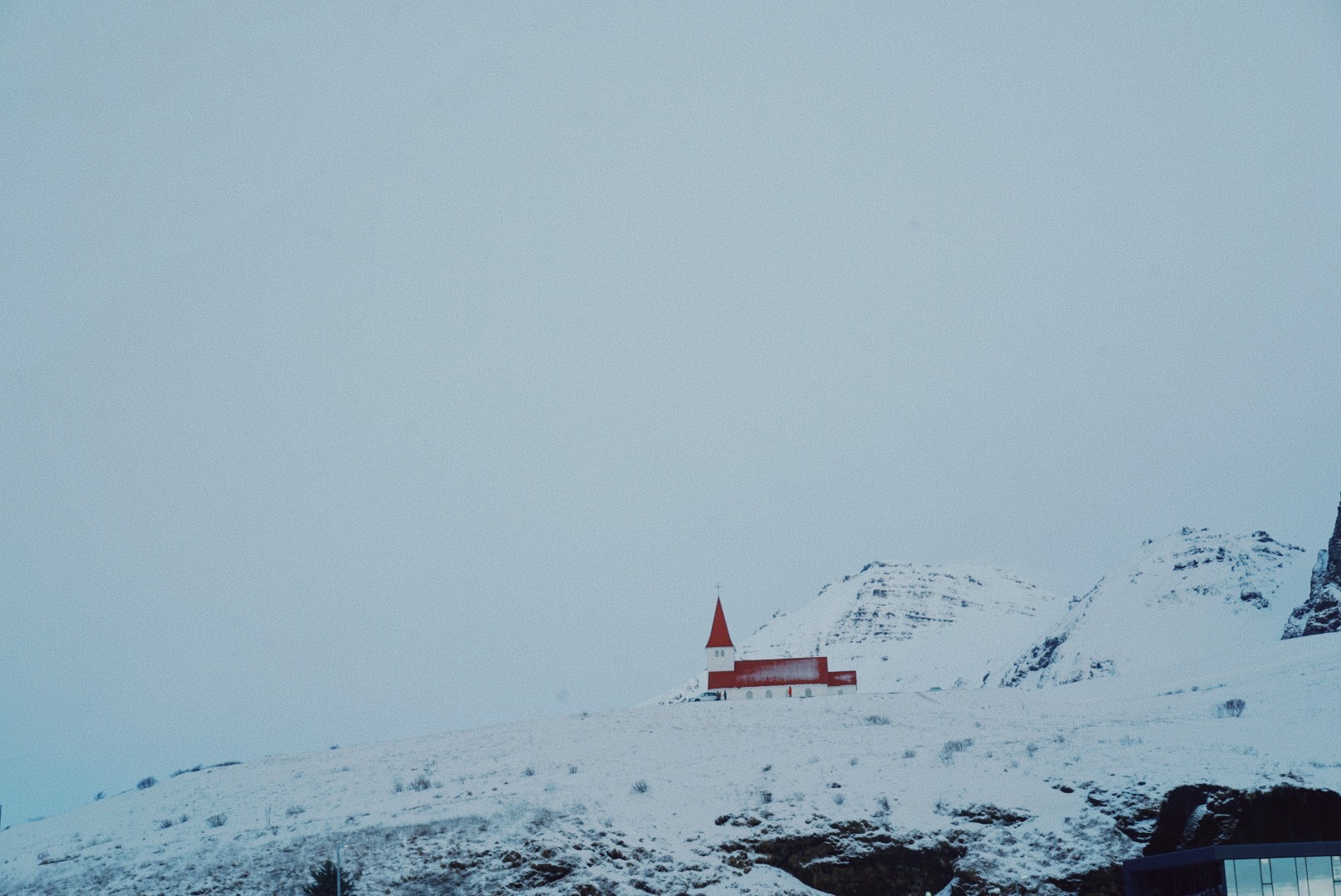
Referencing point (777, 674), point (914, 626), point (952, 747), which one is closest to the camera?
point (952, 747)

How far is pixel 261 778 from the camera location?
50.8 meters

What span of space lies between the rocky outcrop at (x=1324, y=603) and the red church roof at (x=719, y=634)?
118 ft

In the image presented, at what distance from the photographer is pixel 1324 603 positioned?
7119 cm

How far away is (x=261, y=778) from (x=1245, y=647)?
59274 mm

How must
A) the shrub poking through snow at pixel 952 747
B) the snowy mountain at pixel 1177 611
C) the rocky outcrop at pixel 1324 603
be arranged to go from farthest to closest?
the snowy mountain at pixel 1177 611 → the rocky outcrop at pixel 1324 603 → the shrub poking through snow at pixel 952 747

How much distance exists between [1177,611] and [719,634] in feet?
122

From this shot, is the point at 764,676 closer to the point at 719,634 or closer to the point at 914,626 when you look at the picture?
the point at 719,634

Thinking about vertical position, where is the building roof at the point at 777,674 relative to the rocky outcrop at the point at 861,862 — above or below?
above

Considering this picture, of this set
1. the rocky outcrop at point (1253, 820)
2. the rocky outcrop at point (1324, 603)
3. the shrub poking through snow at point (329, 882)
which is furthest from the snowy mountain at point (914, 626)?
the shrub poking through snow at point (329, 882)

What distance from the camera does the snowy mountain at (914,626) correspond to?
118 metres

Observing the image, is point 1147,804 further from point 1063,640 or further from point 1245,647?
point 1063,640

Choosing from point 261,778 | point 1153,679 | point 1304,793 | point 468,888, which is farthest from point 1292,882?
point 261,778

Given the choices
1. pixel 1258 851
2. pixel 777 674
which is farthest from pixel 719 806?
pixel 777 674

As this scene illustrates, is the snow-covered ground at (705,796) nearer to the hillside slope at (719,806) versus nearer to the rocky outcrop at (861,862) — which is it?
the hillside slope at (719,806)
